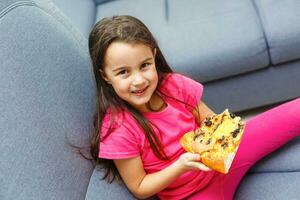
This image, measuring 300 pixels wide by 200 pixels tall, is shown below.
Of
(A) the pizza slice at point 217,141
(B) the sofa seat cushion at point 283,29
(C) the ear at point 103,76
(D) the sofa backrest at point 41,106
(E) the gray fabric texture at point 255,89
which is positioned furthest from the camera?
(E) the gray fabric texture at point 255,89

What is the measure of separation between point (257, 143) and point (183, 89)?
0.24 meters

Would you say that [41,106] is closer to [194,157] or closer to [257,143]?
[194,157]

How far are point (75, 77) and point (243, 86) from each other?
893 mm

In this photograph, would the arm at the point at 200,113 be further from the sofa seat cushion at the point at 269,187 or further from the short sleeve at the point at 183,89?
the sofa seat cushion at the point at 269,187

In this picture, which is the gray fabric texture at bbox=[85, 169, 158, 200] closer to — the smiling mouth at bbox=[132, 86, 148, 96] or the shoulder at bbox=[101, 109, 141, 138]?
the shoulder at bbox=[101, 109, 141, 138]

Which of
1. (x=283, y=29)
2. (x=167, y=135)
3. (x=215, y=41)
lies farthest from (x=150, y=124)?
(x=283, y=29)

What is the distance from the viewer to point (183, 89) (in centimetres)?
106

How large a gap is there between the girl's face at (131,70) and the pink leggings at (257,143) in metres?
0.29

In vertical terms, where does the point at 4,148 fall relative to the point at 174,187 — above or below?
above

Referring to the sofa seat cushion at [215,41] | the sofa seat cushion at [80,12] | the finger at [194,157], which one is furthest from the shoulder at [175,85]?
the sofa seat cushion at [80,12]

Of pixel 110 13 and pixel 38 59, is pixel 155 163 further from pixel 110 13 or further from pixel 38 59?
pixel 110 13

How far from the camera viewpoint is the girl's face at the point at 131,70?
0.87m

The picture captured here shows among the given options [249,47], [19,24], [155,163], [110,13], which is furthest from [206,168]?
[110,13]

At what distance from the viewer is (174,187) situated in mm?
992
